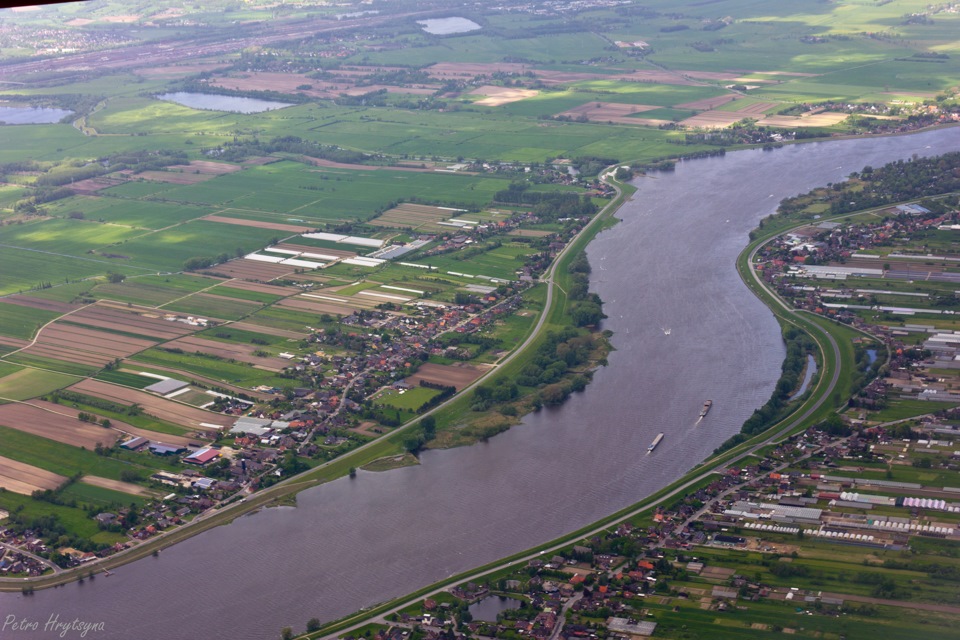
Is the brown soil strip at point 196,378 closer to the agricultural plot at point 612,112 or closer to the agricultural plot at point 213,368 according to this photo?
the agricultural plot at point 213,368

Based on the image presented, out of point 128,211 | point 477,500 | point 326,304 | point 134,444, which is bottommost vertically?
point 477,500

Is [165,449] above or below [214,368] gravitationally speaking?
below

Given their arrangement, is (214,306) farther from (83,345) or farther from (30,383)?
(30,383)

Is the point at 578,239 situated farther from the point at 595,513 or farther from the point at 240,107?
the point at 240,107

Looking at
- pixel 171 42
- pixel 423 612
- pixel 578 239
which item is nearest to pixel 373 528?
pixel 423 612

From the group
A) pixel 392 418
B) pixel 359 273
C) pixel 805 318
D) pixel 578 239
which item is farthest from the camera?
pixel 578 239

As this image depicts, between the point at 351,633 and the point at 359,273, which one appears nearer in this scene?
the point at 351,633

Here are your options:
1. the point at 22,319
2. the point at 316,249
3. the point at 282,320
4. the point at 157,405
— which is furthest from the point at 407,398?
the point at 22,319
